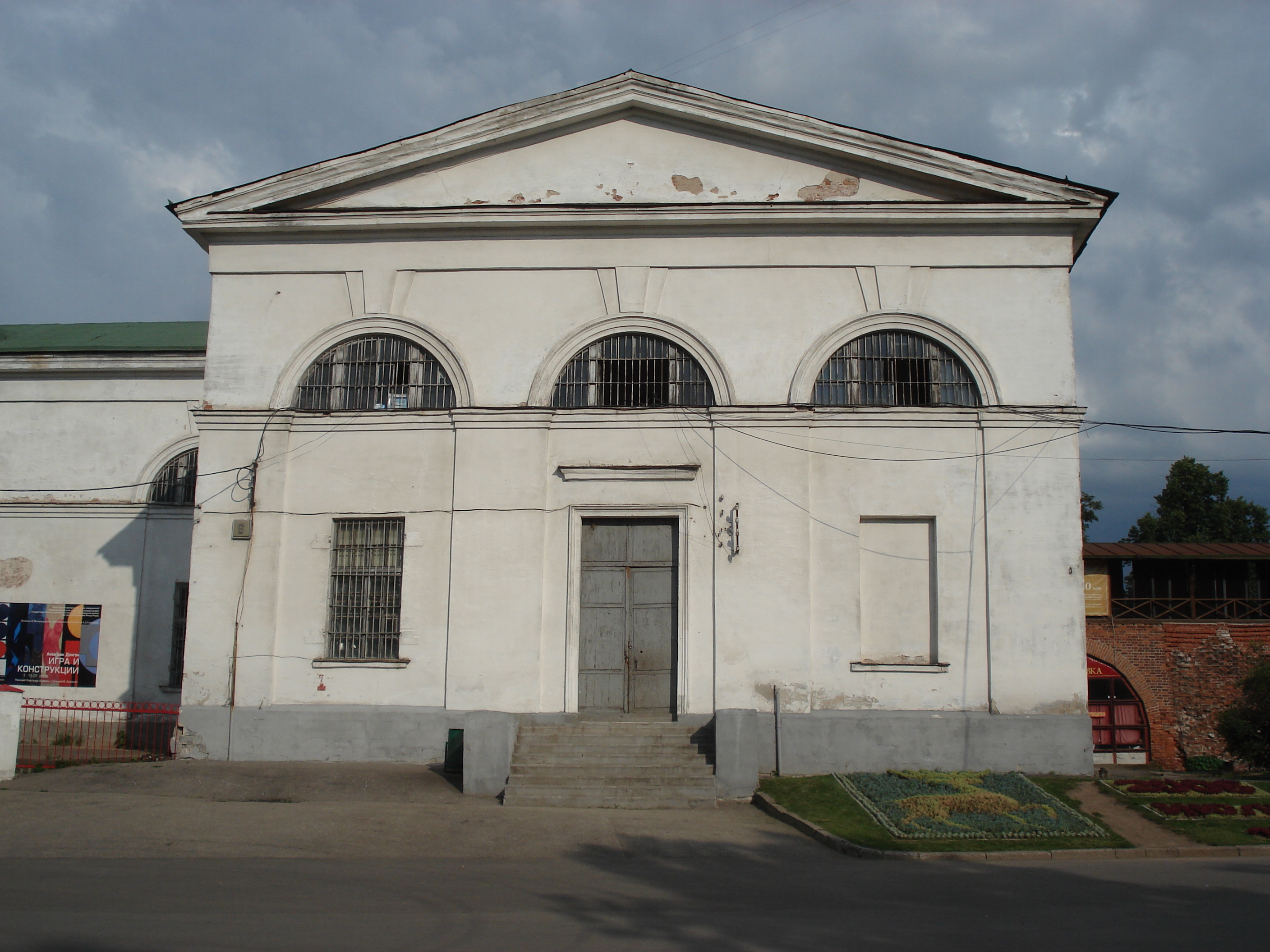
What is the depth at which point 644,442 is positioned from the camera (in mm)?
13328

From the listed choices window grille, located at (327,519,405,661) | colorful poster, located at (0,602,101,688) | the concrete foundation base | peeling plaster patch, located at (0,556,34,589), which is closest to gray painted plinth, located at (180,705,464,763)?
the concrete foundation base

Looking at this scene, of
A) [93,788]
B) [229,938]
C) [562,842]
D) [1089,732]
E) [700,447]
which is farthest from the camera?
[700,447]

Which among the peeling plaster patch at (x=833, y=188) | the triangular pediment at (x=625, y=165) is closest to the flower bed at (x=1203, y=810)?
the triangular pediment at (x=625, y=165)

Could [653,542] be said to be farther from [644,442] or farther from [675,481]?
[644,442]

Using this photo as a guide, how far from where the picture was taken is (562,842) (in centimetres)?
968

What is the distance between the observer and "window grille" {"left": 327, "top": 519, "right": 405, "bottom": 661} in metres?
13.4

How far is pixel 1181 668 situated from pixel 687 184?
1924cm

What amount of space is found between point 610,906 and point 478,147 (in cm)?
1079

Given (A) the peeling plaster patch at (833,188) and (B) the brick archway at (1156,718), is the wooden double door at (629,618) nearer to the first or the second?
(A) the peeling plaster patch at (833,188)

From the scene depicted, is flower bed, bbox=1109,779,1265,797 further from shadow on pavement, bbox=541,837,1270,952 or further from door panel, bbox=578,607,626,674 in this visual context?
door panel, bbox=578,607,626,674

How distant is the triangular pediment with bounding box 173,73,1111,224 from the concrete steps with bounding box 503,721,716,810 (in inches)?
290

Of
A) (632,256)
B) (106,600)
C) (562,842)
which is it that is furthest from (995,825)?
(106,600)

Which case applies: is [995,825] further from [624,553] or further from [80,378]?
[80,378]

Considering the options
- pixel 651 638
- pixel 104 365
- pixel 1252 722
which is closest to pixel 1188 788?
pixel 651 638
